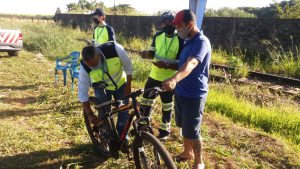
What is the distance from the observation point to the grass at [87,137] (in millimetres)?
4734

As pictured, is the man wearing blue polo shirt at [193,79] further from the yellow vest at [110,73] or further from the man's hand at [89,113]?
the man's hand at [89,113]

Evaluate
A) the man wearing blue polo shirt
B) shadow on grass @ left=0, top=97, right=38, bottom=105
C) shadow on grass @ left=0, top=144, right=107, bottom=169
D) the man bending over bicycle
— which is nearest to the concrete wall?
shadow on grass @ left=0, top=97, right=38, bottom=105

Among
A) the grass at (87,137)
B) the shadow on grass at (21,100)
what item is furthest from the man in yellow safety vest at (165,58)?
the shadow on grass at (21,100)

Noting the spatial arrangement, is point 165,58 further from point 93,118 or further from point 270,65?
point 270,65

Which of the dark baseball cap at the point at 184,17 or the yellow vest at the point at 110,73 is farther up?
the dark baseball cap at the point at 184,17

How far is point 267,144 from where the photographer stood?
5.21 meters

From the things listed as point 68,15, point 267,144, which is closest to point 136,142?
point 267,144

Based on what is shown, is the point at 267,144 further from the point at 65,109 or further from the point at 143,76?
the point at 143,76

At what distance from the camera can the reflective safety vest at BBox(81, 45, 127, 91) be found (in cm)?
434

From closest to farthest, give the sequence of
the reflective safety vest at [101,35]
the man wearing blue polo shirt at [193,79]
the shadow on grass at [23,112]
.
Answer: the man wearing blue polo shirt at [193,79], the shadow on grass at [23,112], the reflective safety vest at [101,35]

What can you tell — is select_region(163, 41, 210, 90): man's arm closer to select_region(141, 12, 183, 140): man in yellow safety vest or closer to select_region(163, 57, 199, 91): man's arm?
select_region(163, 57, 199, 91): man's arm

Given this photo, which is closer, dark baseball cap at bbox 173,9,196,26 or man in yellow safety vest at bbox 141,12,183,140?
dark baseball cap at bbox 173,9,196,26

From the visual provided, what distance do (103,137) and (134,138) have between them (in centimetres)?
91

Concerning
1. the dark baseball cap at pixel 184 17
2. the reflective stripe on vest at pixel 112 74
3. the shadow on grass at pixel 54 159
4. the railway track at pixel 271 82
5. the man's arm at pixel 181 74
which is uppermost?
the dark baseball cap at pixel 184 17
